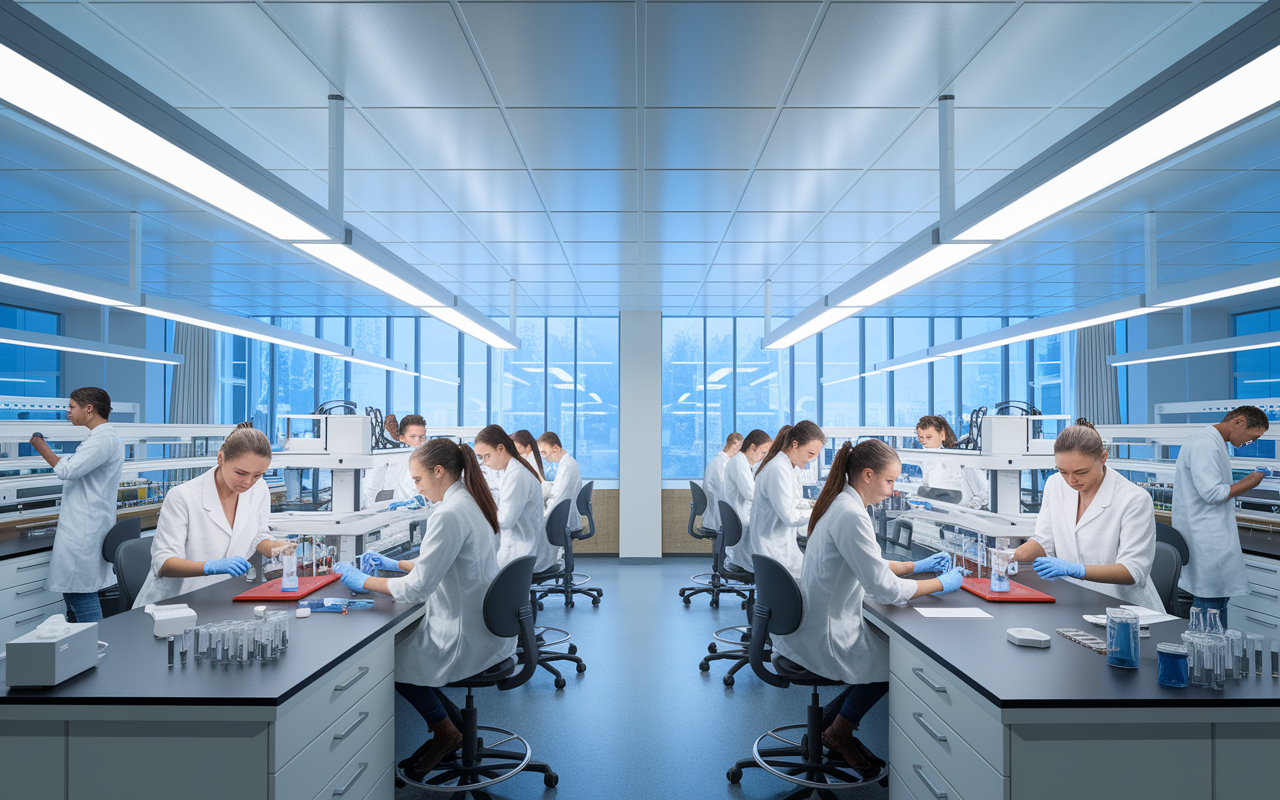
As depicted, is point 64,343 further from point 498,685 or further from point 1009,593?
point 1009,593

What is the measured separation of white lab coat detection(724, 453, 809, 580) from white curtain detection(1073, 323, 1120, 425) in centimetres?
561

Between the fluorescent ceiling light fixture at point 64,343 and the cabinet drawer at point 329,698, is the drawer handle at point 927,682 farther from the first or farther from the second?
the fluorescent ceiling light fixture at point 64,343

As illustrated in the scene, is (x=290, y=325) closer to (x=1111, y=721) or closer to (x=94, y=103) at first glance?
(x=94, y=103)

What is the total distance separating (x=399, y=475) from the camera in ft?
17.3

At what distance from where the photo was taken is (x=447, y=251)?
15.7ft

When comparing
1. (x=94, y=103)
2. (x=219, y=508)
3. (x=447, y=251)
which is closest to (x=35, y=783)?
(x=219, y=508)

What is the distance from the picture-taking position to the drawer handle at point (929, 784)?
5.96 ft

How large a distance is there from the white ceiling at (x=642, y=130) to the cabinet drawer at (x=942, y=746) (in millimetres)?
2046

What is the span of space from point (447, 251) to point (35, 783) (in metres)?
3.80

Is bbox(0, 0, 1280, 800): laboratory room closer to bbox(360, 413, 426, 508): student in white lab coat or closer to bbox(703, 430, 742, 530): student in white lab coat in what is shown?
bbox(360, 413, 426, 508): student in white lab coat

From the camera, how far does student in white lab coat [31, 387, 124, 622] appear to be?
3416 millimetres

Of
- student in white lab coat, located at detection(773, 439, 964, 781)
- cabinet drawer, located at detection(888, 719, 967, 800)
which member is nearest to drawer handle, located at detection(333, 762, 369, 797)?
student in white lab coat, located at detection(773, 439, 964, 781)

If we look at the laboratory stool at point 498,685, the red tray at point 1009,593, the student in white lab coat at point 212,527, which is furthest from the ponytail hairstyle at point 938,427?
the student in white lab coat at point 212,527

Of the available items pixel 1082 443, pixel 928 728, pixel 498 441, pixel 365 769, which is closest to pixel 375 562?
pixel 365 769
